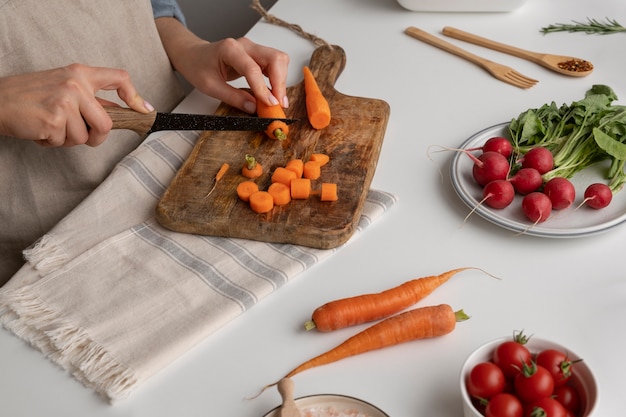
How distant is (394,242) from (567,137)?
420 millimetres

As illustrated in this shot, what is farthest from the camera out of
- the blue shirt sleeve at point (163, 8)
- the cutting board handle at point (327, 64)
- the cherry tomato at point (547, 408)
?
the blue shirt sleeve at point (163, 8)

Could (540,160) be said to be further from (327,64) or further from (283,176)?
(327,64)

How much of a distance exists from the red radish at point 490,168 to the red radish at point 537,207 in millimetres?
81

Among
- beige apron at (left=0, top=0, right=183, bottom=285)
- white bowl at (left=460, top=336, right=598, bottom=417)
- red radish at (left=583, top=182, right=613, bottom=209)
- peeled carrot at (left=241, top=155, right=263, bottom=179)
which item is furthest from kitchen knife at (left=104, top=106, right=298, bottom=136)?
white bowl at (left=460, top=336, right=598, bottom=417)

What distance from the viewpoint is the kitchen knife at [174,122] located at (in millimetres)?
1298

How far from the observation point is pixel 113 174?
4.54ft

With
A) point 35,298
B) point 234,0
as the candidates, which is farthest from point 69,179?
point 234,0

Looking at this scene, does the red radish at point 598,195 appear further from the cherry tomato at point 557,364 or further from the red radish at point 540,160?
the cherry tomato at point 557,364

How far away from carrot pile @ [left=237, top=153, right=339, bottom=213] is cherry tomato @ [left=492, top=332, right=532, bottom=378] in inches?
18.3

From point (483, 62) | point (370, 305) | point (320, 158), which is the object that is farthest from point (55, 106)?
point (483, 62)

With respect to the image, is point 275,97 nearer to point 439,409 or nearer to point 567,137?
point 567,137

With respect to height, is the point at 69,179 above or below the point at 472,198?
below

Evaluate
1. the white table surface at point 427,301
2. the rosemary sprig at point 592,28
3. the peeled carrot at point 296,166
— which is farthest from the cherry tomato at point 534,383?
the rosemary sprig at point 592,28

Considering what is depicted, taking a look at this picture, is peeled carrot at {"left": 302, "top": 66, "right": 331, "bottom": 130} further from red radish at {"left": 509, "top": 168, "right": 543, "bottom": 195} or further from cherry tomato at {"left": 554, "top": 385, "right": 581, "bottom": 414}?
cherry tomato at {"left": 554, "top": 385, "right": 581, "bottom": 414}
